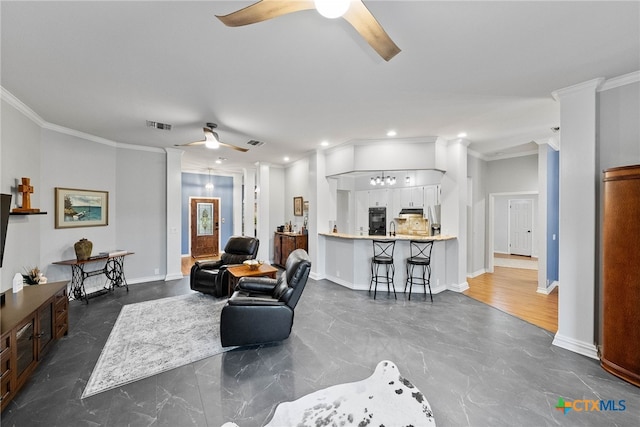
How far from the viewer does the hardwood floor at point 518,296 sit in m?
3.64

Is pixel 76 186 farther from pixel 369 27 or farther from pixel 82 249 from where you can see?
pixel 369 27

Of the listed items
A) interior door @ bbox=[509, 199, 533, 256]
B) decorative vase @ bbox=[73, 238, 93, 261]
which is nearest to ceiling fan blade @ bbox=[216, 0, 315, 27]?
decorative vase @ bbox=[73, 238, 93, 261]

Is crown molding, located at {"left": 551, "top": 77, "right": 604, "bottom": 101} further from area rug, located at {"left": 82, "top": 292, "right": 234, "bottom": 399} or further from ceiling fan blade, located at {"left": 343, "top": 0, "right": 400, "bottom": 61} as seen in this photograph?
area rug, located at {"left": 82, "top": 292, "right": 234, "bottom": 399}

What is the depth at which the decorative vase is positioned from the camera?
4.06 m

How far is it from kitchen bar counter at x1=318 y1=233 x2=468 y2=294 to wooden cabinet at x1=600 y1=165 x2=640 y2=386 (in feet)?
7.10

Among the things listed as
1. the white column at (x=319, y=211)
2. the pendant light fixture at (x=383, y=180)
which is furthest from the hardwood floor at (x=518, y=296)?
the white column at (x=319, y=211)

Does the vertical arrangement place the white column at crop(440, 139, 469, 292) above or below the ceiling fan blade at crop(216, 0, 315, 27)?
below

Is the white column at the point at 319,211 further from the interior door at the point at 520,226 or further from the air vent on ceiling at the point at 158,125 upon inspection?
the interior door at the point at 520,226

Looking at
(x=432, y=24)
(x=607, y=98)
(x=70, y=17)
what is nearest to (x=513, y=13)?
(x=432, y=24)

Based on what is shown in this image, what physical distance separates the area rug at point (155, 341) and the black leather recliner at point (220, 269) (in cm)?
25

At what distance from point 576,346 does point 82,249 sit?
22.1ft

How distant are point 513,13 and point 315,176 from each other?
4267mm

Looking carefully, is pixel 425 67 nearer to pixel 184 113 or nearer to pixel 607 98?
pixel 607 98

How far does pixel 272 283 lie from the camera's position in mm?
3398
